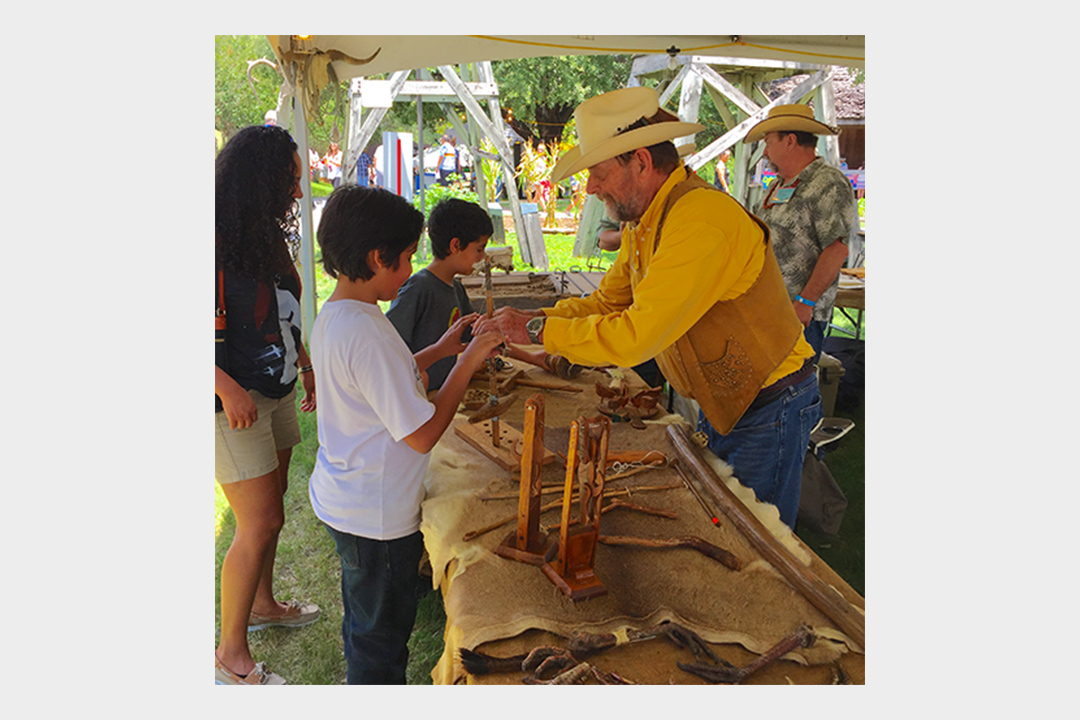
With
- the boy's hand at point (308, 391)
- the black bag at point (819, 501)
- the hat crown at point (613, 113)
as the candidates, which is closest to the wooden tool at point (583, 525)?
the hat crown at point (613, 113)

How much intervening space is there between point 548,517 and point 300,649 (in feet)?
5.58

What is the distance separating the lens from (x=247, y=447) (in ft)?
8.34

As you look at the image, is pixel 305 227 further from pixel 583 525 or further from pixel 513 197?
pixel 513 197

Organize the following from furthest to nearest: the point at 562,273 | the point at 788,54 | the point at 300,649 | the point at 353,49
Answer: the point at 562,273 → the point at 788,54 → the point at 353,49 → the point at 300,649

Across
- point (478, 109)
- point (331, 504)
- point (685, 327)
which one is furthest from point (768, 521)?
point (478, 109)

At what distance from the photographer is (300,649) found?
316cm

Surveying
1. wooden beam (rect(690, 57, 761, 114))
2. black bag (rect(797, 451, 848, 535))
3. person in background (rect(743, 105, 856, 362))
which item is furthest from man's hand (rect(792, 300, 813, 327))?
wooden beam (rect(690, 57, 761, 114))

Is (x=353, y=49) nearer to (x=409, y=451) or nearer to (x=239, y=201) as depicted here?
(x=239, y=201)

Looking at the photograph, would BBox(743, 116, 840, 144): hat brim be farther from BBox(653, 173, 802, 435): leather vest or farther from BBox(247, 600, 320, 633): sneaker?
BBox(247, 600, 320, 633): sneaker

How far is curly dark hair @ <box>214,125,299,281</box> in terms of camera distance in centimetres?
239

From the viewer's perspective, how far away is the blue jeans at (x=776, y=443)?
8.03 ft

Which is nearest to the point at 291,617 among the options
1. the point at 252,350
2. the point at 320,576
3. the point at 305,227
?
the point at 320,576

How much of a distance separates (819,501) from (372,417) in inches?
111

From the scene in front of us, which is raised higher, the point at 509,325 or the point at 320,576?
the point at 509,325
